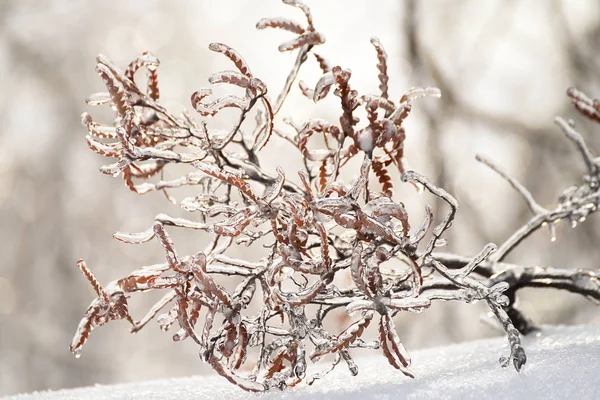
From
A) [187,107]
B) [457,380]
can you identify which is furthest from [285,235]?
[187,107]

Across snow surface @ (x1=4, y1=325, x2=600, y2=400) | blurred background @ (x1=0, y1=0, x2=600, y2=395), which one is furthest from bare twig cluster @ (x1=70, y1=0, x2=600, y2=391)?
blurred background @ (x1=0, y1=0, x2=600, y2=395)

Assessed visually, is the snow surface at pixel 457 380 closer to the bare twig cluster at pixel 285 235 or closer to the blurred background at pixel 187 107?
the bare twig cluster at pixel 285 235

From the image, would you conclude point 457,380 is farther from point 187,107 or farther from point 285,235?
point 187,107

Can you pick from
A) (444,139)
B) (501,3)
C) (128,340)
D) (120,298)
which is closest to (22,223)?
(128,340)

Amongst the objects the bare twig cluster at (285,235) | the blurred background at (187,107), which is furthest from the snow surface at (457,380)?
the blurred background at (187,107)

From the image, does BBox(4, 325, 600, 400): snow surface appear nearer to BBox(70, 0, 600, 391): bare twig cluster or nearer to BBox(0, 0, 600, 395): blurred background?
BBox(70, 0, 600, 391): bare twig cluster

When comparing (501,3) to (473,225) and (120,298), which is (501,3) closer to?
(473,225)
